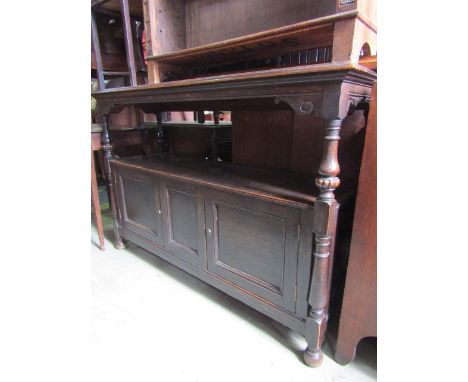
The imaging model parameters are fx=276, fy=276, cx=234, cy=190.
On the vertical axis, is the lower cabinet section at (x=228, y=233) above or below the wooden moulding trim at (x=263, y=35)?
below

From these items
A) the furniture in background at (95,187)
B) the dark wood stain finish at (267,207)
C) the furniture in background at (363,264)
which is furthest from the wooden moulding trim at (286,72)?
the furniture in background at (95,187)

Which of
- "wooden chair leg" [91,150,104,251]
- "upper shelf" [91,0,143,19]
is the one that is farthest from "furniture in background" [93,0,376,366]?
"upper shelf" [91,0,143,19]

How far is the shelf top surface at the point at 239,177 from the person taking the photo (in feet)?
3.83

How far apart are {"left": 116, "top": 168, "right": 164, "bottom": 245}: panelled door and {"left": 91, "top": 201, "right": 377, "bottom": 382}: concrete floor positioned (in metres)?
0.33

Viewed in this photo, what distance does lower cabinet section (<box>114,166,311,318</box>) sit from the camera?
1153 millimetres

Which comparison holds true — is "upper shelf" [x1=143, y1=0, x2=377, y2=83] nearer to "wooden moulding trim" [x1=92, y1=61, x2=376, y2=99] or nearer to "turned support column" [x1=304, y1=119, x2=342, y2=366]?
"wooden moulding trim" [x1=92, y1=61, x2=376, y2=99]

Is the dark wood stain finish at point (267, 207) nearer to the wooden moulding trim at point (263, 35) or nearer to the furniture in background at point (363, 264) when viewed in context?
the furniture in background at point (363, 264)

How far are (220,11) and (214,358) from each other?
1.86 metres

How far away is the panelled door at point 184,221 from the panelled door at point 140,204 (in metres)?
0.09

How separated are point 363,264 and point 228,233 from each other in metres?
0.61

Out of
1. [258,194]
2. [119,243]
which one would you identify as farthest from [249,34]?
[119,243]
